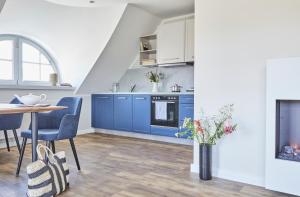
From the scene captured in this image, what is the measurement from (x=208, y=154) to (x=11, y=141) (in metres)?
3.28

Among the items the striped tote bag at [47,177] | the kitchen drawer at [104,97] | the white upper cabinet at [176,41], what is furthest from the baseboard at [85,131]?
the striped tote bag at [47,177]

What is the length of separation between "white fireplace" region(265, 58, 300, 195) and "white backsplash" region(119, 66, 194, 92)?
8.20 ft

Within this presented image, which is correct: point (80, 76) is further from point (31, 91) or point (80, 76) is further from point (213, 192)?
point (213, 192)

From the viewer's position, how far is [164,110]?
4.33 meters

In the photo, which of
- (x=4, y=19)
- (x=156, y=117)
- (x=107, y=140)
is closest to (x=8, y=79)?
(x=4, y=19)

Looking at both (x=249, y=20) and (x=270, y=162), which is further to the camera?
(x=249, y=20)

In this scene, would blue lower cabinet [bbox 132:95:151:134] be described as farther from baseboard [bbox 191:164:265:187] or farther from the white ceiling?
baseboard [bbox 191:164:265:187]

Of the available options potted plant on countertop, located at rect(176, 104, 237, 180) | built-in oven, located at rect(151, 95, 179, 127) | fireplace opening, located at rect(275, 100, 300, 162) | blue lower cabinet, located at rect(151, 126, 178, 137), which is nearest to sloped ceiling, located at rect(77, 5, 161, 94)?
built-in oven, located at rect(151, 95, 179, 127)

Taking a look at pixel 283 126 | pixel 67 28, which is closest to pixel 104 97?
pixel 67 28

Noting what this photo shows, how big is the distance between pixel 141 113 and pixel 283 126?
2.79 meters

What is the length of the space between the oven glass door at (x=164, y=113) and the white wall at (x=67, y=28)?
1436mm

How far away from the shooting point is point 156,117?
4.45m

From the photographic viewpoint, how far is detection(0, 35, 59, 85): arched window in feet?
13.8

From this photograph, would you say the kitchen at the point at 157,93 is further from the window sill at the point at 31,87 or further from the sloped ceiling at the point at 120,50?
the window sill at the point at 31,87
